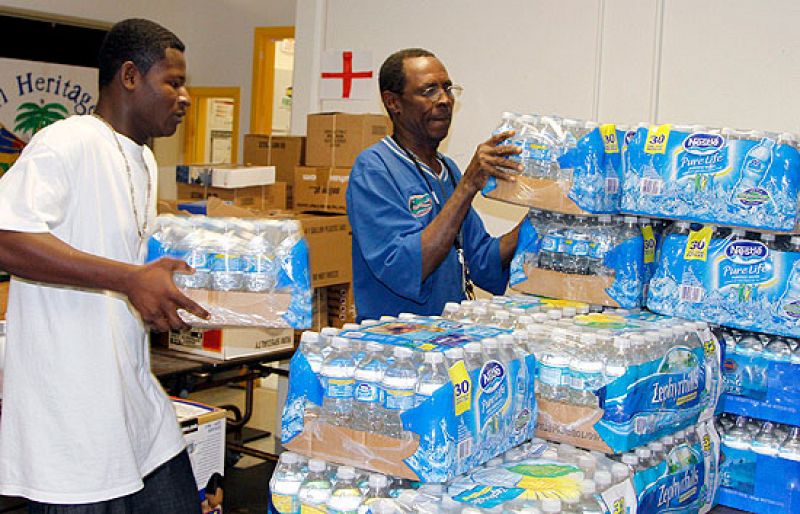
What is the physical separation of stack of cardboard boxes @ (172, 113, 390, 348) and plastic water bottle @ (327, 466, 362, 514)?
9.55 ft

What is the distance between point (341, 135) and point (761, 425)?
3105mm

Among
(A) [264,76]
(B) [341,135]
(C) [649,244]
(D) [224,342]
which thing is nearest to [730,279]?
(C) [649,244]

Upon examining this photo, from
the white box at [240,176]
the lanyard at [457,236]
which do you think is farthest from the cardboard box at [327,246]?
the lanyard at [457,236]

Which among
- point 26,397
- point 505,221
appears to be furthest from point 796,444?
point 505,221

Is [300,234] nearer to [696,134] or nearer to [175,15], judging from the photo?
[696,134]

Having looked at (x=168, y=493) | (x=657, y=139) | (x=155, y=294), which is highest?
(x=657, y=139)

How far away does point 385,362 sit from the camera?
1793mm

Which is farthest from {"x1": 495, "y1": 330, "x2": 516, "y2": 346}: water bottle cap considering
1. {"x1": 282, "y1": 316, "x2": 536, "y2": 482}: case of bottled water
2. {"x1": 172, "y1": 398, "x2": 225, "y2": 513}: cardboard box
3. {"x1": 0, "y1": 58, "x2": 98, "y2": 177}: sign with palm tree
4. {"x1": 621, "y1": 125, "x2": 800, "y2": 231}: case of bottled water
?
{"x1": 0, "y1": 58, "x2": 98, "y2": 177}: sign with palm tree

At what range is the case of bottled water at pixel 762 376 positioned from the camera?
2.33 metres

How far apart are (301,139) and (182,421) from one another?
2.40 m

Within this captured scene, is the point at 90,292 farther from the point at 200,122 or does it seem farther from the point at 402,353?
the point at 200,122

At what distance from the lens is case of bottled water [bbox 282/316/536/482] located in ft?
5.54

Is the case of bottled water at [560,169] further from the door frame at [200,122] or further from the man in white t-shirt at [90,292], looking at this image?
the door frame at [200,122]

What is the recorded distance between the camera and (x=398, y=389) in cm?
172
